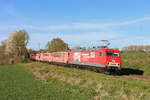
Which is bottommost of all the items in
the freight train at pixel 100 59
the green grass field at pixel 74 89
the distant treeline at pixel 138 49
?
the green grass field at pixel 74 89

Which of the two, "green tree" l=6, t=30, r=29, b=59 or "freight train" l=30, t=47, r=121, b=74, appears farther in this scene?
"green tree" l=6, t=30, r=29, b=59

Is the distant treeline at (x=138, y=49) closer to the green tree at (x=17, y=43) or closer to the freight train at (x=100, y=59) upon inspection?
the freight train at (x=100, y=59)

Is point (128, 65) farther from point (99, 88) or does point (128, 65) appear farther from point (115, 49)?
point (99, 88)

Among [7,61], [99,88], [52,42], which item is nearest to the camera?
[99,88]

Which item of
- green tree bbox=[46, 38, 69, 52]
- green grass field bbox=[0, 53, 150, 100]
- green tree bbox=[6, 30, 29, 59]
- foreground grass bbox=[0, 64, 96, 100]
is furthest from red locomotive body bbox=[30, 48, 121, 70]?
green tree bbox=[46, 38, 69, 52]

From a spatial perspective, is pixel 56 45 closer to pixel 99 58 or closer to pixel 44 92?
pixel 99 58

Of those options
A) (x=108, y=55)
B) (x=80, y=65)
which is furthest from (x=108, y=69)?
(x=80, y=65)

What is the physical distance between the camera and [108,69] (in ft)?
70.3

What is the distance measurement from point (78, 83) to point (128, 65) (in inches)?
710

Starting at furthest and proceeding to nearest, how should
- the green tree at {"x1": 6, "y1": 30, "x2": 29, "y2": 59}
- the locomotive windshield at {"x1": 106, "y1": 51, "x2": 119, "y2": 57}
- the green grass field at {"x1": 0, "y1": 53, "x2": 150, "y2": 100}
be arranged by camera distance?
1. the green tree at {"x1": 6, "y1": 30, "x2": 29, "y2": 59}
2. the locomotive windshield at {"x1": 106, "y1": 51, "x2": 119, "y2": 57}
3. the green grass field at {"x1": 0, "y1": 53, "x2": 150, "y2": 100}

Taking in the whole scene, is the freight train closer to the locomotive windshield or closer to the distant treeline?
the locomotive windshield

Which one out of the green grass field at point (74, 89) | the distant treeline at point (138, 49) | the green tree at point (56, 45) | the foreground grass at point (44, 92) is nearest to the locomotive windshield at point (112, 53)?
the green grass field at point (74, 89)

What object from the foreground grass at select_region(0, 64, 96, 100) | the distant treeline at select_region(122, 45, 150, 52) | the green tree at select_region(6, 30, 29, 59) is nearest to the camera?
the foreground grass at select_region(0, 64, 96, 100)

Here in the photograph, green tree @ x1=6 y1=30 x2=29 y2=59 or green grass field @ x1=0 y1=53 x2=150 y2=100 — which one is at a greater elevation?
green tree @ x1=6 y1=30 x2=29 y2=59
